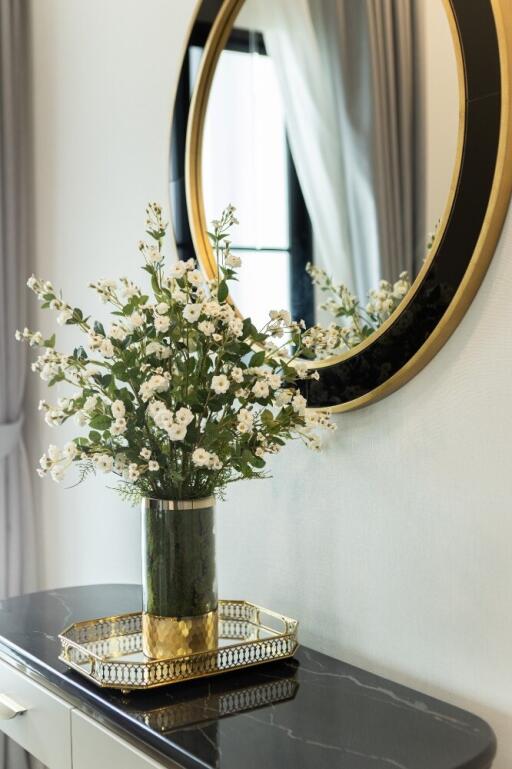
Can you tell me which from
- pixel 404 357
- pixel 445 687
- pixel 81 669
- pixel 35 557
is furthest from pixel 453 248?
pixel 35 557

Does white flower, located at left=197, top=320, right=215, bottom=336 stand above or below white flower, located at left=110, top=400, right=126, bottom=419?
above

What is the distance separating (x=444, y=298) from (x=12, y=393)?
1.51m

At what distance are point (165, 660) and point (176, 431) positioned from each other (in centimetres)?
34

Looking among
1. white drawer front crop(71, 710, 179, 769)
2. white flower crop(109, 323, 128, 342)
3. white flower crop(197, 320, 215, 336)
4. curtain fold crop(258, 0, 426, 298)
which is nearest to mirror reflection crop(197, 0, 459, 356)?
curtain fold crop(258, 0, 426, 298)

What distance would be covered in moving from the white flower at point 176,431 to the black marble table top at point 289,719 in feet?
1.21

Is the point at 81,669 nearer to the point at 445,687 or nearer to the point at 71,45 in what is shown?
the point at 445,687

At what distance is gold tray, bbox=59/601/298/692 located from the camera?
1370 millimetres

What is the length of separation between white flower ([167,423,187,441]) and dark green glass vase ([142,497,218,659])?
0.49 feet

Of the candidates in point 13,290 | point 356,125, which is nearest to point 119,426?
point 356,125

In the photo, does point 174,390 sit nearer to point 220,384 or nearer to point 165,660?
point 220,384

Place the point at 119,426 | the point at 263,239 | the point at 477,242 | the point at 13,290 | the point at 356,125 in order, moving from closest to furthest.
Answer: the point at 477,242
the point at 119,426
the point at 356,125
the point at 263,239
the point at 13,290

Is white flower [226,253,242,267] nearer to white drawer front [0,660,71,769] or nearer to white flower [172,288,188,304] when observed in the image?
white flower [172,288,188,304]

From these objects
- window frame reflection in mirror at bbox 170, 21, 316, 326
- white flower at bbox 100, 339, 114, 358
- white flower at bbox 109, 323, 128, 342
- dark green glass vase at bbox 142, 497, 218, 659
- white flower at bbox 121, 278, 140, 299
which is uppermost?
window frame reflection in mirror at bbox 170, 21, 316, 326

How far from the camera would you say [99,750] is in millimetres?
1349
